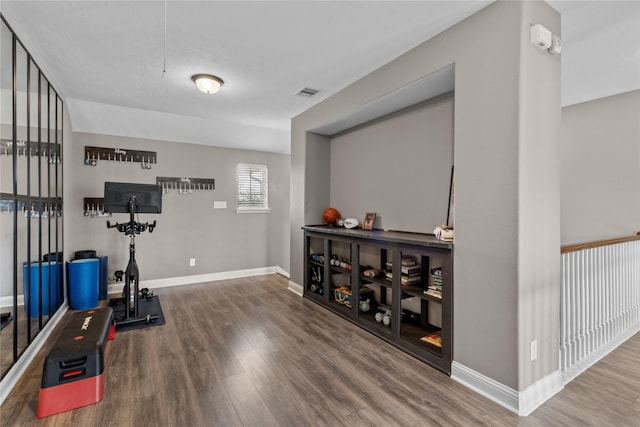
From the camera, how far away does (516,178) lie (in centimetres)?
197

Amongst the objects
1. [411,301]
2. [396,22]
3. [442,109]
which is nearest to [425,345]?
[411,301]

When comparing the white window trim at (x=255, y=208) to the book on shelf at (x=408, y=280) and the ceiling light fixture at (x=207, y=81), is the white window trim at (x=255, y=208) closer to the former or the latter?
the ceiling light fixture at (x=207, y=81)

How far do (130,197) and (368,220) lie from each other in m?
2.82

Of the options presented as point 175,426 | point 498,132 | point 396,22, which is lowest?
point 175,426

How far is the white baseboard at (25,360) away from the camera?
2105 mm

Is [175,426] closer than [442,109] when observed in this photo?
Yes

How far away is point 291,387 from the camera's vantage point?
88.0 inches

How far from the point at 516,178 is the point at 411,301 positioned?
5.65 feet

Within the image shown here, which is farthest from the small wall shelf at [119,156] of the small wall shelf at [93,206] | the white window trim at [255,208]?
the white window trim at [255,208]

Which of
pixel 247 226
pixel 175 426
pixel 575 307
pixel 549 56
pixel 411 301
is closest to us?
pixel 175 426

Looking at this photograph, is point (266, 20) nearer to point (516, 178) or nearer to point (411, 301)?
point (516, 178)

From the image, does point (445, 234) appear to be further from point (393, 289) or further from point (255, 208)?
point (255, 208)

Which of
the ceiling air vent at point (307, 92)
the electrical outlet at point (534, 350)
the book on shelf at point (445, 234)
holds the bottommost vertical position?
the electrical outlet at point (534, 350)

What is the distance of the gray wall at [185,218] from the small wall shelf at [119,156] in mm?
64
